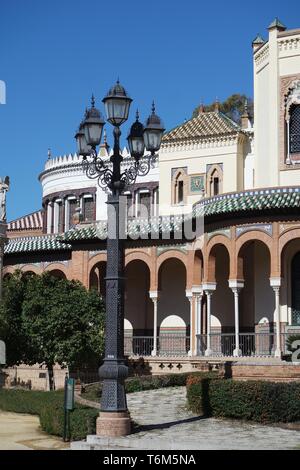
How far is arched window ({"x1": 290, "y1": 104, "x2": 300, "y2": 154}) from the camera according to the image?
29.8 metres

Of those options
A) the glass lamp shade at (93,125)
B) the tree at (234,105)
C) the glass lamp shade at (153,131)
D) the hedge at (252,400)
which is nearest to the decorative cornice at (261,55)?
the glass lamp shade at (153,131)

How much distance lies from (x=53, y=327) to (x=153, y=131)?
11.9 m

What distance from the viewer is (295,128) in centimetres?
2988

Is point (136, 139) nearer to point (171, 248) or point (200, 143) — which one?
point (171, 248)

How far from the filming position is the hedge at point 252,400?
59.0ft

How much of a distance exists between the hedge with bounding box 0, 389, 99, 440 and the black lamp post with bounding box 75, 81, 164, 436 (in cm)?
80

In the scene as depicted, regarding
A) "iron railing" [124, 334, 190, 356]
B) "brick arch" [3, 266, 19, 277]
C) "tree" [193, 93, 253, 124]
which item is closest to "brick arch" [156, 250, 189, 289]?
"iron railing" [124, 334, 190, 356]

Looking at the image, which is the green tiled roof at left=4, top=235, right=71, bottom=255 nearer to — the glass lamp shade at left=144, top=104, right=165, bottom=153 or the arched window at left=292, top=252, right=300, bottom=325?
the arched window at left=292, top=252, right=300, bottom=325

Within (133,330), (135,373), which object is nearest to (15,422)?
(135,373)

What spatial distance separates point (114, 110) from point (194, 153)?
67.2 feet

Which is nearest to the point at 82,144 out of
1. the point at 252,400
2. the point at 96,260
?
the point at 252,400

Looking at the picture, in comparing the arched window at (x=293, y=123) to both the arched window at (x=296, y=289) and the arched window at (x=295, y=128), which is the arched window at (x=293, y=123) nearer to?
the arched window at (x=295, y=128)
